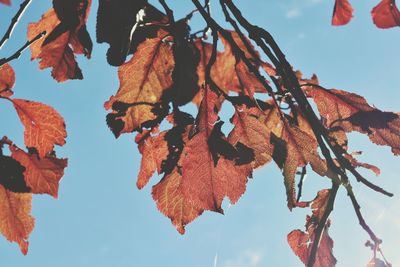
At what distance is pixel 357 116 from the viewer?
1.11 meters

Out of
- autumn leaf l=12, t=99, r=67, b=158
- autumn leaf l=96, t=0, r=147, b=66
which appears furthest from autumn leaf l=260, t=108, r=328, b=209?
autumn leaf l=12, t=99, r=67, b=158

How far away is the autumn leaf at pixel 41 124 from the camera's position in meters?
1.05

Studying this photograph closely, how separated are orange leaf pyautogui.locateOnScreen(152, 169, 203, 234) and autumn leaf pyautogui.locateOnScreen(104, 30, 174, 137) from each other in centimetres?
16

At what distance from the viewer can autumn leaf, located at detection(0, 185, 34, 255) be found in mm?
989

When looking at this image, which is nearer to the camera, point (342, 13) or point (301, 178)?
point (301, 178)

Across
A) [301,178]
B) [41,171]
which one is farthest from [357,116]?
[41,171]

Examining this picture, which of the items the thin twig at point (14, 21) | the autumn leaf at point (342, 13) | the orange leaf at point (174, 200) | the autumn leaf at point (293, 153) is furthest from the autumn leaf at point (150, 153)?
the autumn leaf at point (342, 13)

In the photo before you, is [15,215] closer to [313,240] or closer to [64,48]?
[64,48]

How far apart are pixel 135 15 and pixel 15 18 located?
0.28 meters

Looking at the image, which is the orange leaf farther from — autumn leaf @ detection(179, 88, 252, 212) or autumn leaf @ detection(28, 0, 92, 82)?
autumn leaf @ detection(28, 0, 92, 82)

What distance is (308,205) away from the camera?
3.87 feet

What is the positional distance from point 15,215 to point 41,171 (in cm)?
12

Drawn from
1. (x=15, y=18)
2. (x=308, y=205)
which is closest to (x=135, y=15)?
(x=15, y=18)

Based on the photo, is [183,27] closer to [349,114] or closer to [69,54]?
[69,54]
